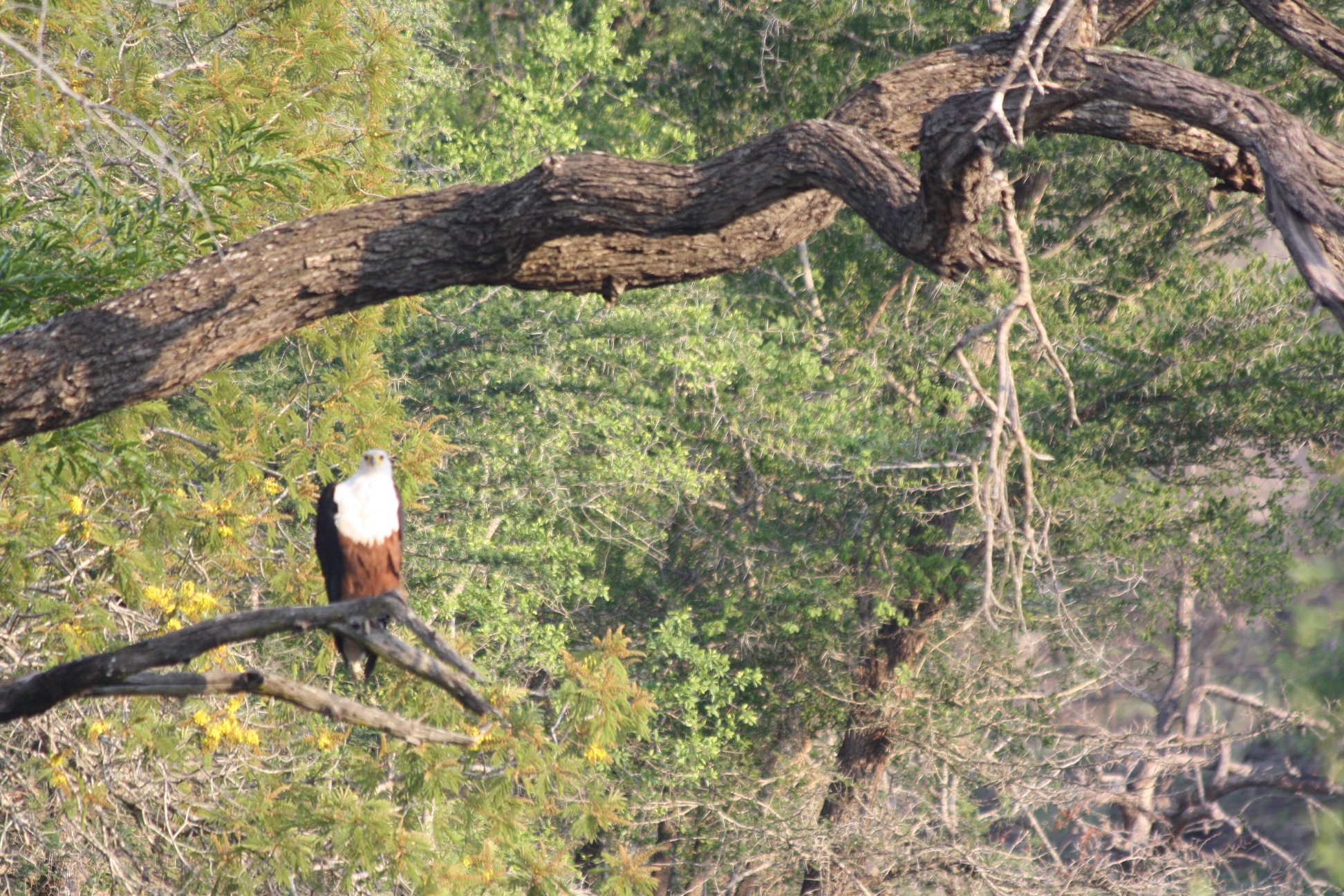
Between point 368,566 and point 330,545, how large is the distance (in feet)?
0.53

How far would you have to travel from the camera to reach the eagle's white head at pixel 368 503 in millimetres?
4676

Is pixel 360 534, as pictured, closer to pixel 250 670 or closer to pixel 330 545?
pixel 330 545

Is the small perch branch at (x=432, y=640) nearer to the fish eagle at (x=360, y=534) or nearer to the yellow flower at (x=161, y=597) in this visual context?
the fish eagle at (x=360, y=534)

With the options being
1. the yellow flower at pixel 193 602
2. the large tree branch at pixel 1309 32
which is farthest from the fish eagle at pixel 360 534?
the large tree branch at pixel 1309 32

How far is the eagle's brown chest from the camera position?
469cm

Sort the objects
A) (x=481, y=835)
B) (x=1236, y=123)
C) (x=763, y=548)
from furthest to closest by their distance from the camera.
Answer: (x=763, y=548) → (x=481, y=835) → (x=1236, y=123)

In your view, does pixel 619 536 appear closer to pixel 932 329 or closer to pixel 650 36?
pixel 932 329

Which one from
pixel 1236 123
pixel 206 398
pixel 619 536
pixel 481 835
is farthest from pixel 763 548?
pixel 1236 123

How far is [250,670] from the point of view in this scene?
307 cm

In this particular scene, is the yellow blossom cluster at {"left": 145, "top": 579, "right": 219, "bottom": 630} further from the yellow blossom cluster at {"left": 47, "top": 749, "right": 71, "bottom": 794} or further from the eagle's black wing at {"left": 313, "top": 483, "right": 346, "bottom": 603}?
the yellow blossom cluster at {"left": 47, "top": 749, "right": 71, "bottom": 794}

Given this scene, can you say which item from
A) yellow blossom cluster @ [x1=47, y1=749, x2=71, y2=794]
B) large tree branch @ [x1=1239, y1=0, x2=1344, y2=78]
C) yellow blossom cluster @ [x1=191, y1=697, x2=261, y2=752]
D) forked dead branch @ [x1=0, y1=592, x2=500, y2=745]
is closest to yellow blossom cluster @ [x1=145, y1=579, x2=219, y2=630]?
yellow blossom cluster @ [x1=191, y1=697, x2=261, y2=752]

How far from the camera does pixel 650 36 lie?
40.0 feet

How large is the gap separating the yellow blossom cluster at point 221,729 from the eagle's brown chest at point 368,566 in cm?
61

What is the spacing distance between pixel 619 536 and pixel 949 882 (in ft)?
10.5
